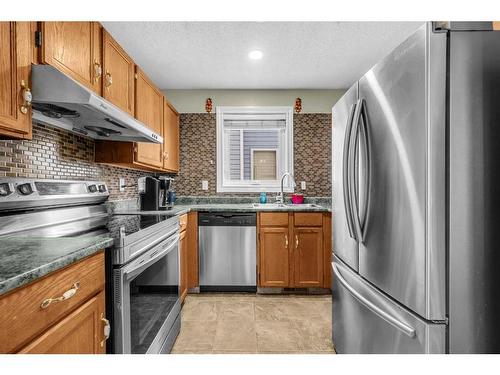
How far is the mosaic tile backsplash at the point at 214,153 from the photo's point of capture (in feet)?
11.5

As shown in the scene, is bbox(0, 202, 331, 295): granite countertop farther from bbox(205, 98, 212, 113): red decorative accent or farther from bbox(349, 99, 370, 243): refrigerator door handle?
bbox(205, 98, 212, 113): red decorative accent

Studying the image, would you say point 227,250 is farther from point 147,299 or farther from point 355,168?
point 355,168

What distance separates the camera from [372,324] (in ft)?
4.18

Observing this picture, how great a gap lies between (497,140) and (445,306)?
57cm

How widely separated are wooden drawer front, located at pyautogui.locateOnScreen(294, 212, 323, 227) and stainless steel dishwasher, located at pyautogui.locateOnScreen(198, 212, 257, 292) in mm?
444

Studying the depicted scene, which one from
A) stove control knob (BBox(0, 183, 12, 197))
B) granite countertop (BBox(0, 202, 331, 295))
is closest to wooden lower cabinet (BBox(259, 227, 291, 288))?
granite countertop (BBox(0, 202, 331, 295))

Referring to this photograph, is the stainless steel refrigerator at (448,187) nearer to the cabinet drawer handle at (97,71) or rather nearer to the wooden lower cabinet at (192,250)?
the cabinet drawer handle at (97,71)

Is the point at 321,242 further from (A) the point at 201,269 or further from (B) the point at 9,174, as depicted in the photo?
(B) the point at 9,174

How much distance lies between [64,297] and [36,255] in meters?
0.15

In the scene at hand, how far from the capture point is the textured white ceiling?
2176 mm

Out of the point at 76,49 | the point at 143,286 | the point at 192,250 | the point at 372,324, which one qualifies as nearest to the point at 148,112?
the point at 76,49

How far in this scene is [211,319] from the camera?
233cm

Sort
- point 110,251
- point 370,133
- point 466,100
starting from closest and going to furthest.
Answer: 1. point 466,100
2. point 110,251
3. point 370,133

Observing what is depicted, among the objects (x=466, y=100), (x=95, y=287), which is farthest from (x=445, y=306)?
(x=95, y=287)
